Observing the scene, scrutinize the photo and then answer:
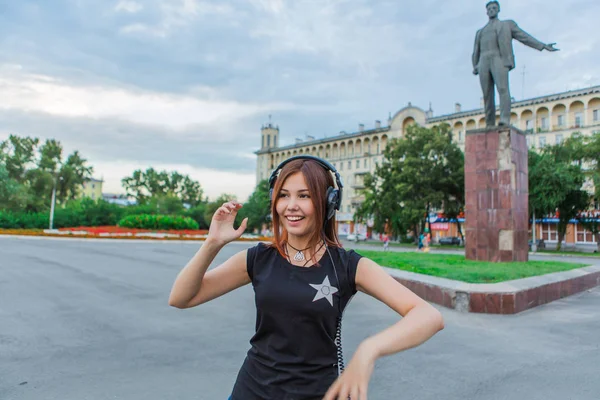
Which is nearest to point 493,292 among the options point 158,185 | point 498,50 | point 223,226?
point 223,226

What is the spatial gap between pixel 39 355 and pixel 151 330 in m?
1.38

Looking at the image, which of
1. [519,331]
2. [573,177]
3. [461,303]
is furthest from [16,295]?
[573,177]

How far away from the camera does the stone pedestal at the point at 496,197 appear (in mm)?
12523

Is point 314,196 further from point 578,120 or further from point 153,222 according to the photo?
point 578,120

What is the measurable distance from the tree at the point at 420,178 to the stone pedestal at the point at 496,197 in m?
25.0

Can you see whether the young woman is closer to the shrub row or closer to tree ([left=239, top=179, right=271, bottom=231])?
the shrub row

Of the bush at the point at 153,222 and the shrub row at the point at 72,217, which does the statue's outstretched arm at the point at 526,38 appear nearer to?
the bush at the point at 153,222

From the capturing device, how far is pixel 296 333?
1.71 meters

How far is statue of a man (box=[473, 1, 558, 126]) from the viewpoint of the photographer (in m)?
12.9

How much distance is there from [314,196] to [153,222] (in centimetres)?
3851

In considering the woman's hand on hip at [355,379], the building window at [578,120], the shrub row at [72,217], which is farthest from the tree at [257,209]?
the woman's hand on hip at [355,379]

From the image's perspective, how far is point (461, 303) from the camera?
7062mm

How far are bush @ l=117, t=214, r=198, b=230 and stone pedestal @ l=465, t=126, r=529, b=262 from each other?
3035 cm

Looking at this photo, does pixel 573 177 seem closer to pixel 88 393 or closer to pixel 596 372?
pixel 596 372
